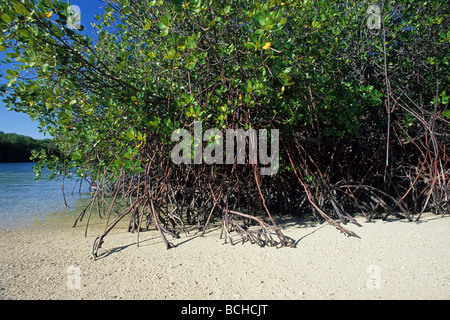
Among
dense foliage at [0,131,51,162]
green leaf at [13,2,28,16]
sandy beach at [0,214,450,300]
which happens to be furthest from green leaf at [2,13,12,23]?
dense foliage at [0,131,51,162]

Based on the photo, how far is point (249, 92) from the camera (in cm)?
234

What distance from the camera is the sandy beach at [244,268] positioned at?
1.71 meters

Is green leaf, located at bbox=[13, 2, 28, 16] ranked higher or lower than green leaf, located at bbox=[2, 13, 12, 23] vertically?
higher

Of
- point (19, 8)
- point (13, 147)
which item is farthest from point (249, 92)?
point (13, 147)

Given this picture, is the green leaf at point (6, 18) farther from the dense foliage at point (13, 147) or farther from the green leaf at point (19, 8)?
the dense foliage at point (13, 147)

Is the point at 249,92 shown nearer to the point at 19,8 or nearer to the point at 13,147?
the point at 19,8

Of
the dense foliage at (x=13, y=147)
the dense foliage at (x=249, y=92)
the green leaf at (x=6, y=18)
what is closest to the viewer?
the green leaf at (x=6, y=18)

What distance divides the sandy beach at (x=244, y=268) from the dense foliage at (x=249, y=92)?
1.03 feet

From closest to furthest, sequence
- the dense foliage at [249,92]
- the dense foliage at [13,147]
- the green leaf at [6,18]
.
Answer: the green leaf at [6,18]
the dense foliage at [249,92]
the dense foliage at [13,147]

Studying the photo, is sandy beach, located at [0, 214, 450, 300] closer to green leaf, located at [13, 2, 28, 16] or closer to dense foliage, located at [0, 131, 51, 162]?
green leaf, located at [13, 2, 28, 16]

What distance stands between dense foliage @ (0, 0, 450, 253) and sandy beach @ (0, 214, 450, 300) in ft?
1.03

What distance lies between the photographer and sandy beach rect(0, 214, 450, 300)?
1710mm

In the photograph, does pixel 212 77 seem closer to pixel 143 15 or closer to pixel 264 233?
pixel 143 15

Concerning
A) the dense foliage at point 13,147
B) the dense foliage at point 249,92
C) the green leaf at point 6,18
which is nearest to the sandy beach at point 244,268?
the dense foliage at point 249,92
